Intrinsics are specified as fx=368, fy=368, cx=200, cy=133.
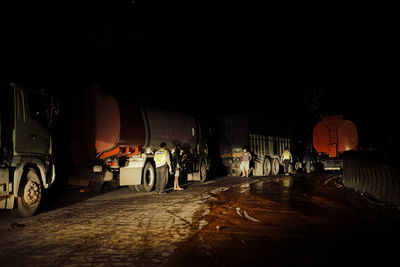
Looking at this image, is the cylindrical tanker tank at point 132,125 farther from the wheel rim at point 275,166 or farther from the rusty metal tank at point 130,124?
the wheel rim at point 275,166

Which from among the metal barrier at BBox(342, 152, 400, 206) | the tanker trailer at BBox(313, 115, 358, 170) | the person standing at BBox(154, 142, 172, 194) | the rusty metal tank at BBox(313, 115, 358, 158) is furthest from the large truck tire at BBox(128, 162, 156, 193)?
the rusty metal tank at BBox(313, 115, 358, 158)

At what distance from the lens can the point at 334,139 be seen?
22172 mm

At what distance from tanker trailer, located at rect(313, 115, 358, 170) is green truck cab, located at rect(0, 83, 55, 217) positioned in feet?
56.5

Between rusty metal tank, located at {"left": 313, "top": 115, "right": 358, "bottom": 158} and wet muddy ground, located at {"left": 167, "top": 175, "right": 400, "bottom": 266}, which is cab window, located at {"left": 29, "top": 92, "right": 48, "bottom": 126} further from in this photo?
rusty metal tank, located at {"left": 313, "top": 115, "right": 358, "bottom": 158}

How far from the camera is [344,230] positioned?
6.11m

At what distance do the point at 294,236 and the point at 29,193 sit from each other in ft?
19.0

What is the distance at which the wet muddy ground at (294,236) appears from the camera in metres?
4.55

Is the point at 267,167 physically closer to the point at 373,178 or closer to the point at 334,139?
the point at 334,139

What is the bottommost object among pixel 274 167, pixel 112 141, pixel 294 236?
pixel 294 236

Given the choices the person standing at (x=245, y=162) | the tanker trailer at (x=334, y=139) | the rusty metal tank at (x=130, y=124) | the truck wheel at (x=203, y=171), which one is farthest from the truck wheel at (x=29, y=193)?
the tanker trailer at (x=334, y=139)

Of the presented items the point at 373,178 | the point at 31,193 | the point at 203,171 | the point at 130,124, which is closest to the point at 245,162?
the point at 203,171

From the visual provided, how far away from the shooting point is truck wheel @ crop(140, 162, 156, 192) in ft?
41.8

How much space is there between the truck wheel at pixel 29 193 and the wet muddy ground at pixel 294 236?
13.0ft

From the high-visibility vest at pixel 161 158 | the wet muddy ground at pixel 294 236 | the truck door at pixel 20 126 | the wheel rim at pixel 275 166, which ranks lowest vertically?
the wet muddy ground at pixel 294 236
